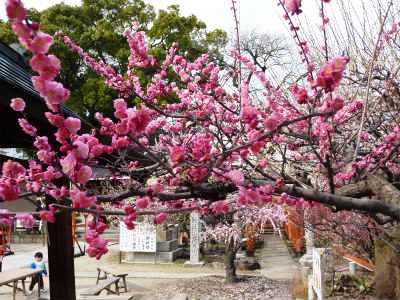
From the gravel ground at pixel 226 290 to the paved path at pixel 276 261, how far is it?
102 cm

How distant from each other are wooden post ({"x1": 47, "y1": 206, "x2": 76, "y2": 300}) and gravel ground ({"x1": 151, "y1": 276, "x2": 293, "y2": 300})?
17.6 feet

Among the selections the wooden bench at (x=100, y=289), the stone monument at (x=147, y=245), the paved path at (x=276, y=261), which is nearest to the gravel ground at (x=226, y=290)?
the wooden bench at (x=100, y=289)

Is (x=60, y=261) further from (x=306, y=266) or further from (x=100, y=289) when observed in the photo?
(x=306, y=266)

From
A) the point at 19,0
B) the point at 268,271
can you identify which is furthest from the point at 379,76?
the point at 268,271

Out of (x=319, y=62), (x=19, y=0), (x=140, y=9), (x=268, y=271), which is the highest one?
(x=140, y=9)

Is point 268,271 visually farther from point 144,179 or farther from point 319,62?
point 144,179

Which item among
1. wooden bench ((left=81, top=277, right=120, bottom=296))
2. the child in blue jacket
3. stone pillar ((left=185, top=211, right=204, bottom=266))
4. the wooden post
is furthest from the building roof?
stone pillar ((left=185, top=211, right=204, bottom=266))

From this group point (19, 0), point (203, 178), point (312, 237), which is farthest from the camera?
point (312, 237)

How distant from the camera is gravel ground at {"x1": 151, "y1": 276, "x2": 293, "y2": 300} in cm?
1009

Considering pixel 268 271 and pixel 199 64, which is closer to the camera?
pixel 199 64

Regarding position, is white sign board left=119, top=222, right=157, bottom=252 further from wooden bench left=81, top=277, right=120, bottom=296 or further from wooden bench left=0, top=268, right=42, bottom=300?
wooden bench left=0, top=268, right=42, bottom=300

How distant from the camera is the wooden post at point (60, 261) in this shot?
4.80 m

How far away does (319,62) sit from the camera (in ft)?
18.5

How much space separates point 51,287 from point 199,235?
1002 cm
